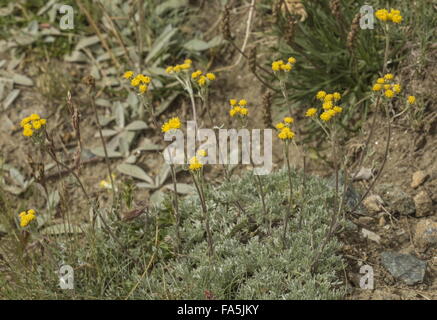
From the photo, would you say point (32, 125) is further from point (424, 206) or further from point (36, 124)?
point (424, 206)

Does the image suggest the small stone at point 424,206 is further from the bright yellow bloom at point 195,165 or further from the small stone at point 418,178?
the bright yellow bloom at point 195,165

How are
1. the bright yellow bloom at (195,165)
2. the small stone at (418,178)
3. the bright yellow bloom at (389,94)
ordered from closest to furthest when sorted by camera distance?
the bright yellow bloom at (195,165) → the bright yellow bloom at (389,94) → the small stone at (418,178)

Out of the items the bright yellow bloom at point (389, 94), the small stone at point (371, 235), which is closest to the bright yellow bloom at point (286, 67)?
the bright yellow bloom at point (389, 94)

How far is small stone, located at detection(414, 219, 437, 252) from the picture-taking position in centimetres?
305

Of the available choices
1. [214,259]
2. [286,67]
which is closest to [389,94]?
[286,67]

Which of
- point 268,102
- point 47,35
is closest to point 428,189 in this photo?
point 268,102

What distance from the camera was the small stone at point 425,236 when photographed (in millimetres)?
3051

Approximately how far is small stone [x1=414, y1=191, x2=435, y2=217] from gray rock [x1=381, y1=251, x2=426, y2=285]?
1.35 feet

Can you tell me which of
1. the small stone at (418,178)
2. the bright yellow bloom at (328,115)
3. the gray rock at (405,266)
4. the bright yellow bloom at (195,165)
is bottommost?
the gray rock at (405,266)

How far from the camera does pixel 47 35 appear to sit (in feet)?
16.1

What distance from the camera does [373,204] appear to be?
10.9 feet

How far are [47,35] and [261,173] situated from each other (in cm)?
253

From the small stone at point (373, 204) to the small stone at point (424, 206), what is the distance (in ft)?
0.66

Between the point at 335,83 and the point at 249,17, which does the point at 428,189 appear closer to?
the point at 335,83
